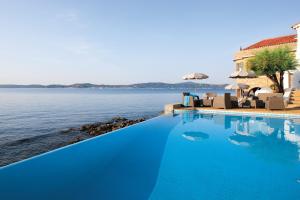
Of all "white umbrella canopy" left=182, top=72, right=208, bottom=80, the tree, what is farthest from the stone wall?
"white umbrella canopy" left=182, top=72, right=208, bottom=80

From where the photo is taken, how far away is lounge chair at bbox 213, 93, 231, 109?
593 inches

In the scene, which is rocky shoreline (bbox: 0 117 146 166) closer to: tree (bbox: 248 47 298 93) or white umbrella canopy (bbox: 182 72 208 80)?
white umbrella canopy (bbox: 182 72 208 80)

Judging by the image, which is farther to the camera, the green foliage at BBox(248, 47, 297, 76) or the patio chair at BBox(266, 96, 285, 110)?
the green foliage at BBox(248, 47, 297, 76)

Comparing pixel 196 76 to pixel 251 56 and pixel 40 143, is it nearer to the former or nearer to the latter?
pixel 40 143

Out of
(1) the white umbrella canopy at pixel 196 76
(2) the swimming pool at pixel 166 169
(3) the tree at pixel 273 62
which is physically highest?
(3) the tree at pixel 273 62

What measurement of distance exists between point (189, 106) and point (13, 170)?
490 inches

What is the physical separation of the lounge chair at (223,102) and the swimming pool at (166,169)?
5788 mm

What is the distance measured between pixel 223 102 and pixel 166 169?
34.0 ft

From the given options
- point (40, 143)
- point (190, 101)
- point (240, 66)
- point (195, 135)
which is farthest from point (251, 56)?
point (40, 143)

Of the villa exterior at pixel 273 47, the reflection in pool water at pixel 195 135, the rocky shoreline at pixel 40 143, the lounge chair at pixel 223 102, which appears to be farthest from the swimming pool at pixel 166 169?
the villa exterior at pixel 273 47

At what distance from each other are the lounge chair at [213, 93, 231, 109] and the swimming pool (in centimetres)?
579

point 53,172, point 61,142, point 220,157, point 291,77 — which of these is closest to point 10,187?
point 53,172

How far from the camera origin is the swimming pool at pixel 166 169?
4602mm

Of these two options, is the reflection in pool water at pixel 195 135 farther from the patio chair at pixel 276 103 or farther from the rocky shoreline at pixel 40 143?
the rocky shoreline at pixel 40 143
